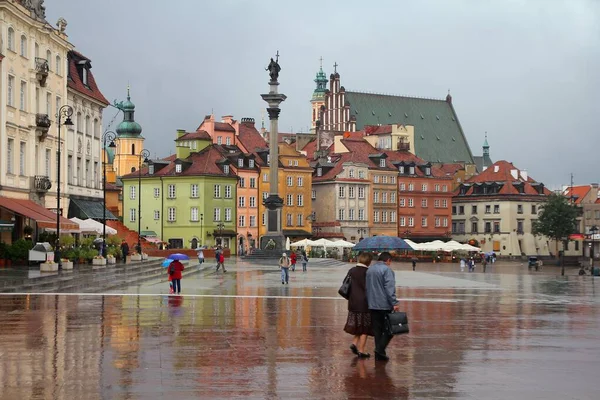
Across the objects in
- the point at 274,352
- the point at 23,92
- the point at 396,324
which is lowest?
the point at 274,352

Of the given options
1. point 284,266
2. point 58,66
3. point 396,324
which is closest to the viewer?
point 396,324

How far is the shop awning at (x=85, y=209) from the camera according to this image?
6388cm

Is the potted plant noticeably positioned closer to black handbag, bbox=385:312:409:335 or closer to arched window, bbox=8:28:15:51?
arched window, bbox=8:28:15:51

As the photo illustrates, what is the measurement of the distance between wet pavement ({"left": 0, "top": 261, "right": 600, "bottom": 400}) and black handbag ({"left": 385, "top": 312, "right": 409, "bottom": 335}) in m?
0.52

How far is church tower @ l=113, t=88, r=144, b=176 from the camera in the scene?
562 feet

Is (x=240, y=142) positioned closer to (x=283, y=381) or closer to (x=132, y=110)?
(x=132, y=110)

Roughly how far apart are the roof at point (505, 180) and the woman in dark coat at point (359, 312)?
129m

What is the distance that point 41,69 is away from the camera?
54.4 metres

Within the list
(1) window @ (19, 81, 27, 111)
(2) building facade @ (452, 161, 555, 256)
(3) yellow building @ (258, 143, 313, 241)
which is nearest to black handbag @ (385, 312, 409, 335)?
(1) window @ (19, 81, 27, 111)

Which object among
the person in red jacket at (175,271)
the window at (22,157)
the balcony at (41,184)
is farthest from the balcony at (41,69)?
the person in red jacket at (175,271)

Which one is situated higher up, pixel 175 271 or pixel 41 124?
pixel 41 124

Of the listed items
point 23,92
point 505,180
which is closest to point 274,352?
Answer: point 23,92

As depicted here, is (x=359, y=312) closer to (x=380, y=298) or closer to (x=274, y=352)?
(x=380, y=298)

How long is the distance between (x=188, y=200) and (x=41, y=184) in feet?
202
